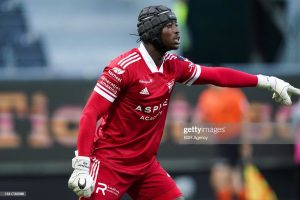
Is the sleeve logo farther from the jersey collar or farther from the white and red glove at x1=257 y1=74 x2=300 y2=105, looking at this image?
the white and red glove at x1=257 y1=74 x2=300 y2=105

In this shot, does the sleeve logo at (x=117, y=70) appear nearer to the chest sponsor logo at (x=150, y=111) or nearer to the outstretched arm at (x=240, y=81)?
the chest sponsor logo at (x=150, y=111)

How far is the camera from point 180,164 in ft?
35.1

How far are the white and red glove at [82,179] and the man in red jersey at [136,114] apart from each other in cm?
2

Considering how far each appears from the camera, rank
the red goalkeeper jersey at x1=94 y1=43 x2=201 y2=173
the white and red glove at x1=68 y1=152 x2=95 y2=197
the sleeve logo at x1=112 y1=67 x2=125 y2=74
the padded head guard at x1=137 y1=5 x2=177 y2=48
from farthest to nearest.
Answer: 1. the padded head guard at x1=137 y1=5 x2=177 y2=48
2. the red goalkeeper jersey at x1=94 y1=43 x2=201 y2=173
3. the sleeve logo at x1=112 y1=67 x2=125 y2=74
4. the white and red glove at x1=68 y1=152 x2=95 y2=197

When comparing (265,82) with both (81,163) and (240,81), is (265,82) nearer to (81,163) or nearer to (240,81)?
(240,81)

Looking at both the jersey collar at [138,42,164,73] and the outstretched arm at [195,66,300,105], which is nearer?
the jersey collar at [138,42,164,73]

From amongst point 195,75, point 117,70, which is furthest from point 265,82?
point 117,70

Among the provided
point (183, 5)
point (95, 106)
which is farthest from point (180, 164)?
point (95, 106)

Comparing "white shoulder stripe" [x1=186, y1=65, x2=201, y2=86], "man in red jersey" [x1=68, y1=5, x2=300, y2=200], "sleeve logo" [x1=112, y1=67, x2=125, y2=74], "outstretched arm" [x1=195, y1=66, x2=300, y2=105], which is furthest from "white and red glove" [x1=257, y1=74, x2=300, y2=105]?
"sleeve logo" [x1=112, y1=67, x2=125, y2=74]

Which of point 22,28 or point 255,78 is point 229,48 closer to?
point 22,28

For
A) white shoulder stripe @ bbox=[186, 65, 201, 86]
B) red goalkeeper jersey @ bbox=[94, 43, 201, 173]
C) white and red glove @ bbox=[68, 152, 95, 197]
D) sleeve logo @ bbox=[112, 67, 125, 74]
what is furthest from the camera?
white shoulder stripe @ bbox=[186, 65, 201, 86]

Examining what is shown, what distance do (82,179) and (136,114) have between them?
65 cm

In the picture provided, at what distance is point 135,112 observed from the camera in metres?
6.17

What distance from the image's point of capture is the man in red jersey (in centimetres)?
600
